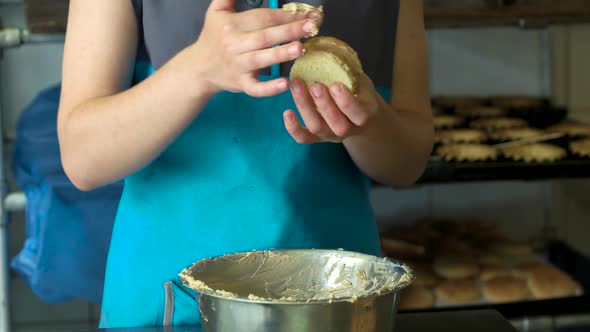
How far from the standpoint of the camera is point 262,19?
658mm

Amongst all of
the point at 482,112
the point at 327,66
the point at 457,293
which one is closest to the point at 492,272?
the point at 457,293

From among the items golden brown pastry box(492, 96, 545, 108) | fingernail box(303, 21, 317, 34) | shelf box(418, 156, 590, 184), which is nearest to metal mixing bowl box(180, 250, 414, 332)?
fingernail box(303, 21, 317, 34)

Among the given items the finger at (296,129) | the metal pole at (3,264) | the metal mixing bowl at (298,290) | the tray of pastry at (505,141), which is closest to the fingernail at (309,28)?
the finger at (296,129)

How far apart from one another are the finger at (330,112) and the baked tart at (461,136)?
125 centimetres

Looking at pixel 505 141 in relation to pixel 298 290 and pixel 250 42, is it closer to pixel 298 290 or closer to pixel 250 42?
pixel 298 290

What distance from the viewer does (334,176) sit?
97 centimetres

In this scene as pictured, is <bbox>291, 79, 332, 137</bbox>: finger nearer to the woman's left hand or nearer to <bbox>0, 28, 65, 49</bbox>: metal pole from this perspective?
the woman's left hand

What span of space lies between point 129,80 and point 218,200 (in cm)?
18

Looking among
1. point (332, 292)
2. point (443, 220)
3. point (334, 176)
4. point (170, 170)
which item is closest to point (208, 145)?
point (170, 170)

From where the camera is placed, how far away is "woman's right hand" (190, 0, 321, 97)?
646mm

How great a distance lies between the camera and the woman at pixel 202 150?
2.81ft

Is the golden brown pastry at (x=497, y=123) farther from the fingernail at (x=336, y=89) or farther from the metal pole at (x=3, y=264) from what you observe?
the fingernail at (x=336, y=89)

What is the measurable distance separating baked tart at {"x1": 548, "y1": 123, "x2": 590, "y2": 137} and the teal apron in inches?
48.9

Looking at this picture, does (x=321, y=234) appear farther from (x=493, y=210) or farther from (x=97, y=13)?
(x=493, y=210)
